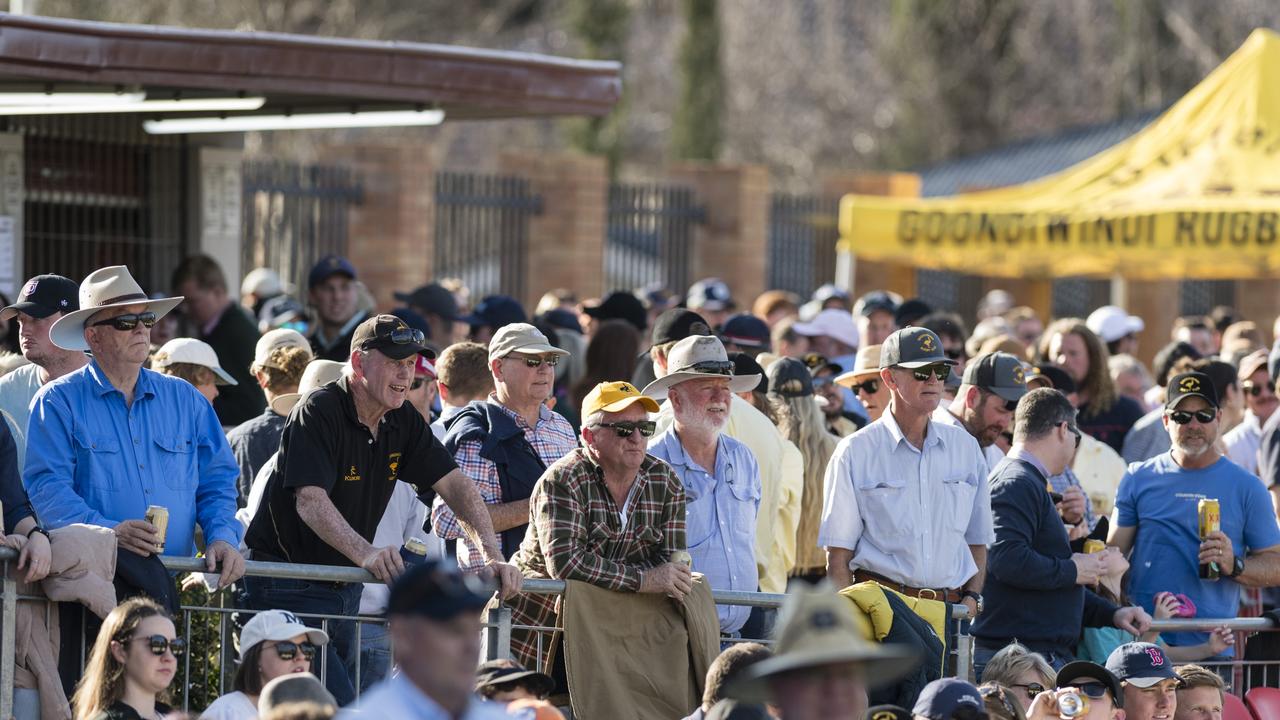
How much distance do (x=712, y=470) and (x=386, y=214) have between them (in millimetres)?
10320

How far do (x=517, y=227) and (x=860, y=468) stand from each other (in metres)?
11.3

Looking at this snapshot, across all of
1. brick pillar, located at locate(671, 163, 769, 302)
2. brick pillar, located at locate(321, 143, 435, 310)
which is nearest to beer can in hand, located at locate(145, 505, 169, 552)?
brick pillar, located at locate(321, 143, 435, 310)

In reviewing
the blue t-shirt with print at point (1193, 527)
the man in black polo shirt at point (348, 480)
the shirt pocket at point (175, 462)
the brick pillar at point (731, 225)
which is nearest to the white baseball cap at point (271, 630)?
the man in black polo shirt at point (348, 480)

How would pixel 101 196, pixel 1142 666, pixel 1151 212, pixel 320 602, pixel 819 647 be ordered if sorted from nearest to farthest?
pixel 819 647, pixel 320 602, pixel 1142 666, pixel 101 196, pixel 1151 212

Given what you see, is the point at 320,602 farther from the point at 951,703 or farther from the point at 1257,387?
the point at 1257,387

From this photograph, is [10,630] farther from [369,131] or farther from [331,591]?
[369,131]

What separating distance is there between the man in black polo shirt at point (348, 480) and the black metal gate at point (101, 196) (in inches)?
232

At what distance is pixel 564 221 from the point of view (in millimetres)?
18516

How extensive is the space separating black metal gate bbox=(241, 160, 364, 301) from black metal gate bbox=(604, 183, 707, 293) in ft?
9.90

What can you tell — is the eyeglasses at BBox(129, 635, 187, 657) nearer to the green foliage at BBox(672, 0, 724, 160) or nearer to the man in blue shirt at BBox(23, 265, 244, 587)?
the man in blue shirt at BBox(23, 265, 244, 587)

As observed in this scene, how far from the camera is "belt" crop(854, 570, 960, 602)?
24.5 feet

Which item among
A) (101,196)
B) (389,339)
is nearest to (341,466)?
(389,339)

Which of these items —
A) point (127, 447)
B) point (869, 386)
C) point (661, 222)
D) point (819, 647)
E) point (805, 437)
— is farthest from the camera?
point (661, 222)

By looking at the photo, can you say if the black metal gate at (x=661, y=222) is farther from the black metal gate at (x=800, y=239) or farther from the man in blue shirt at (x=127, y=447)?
the man in blue shirt at (x=127, y=447)
